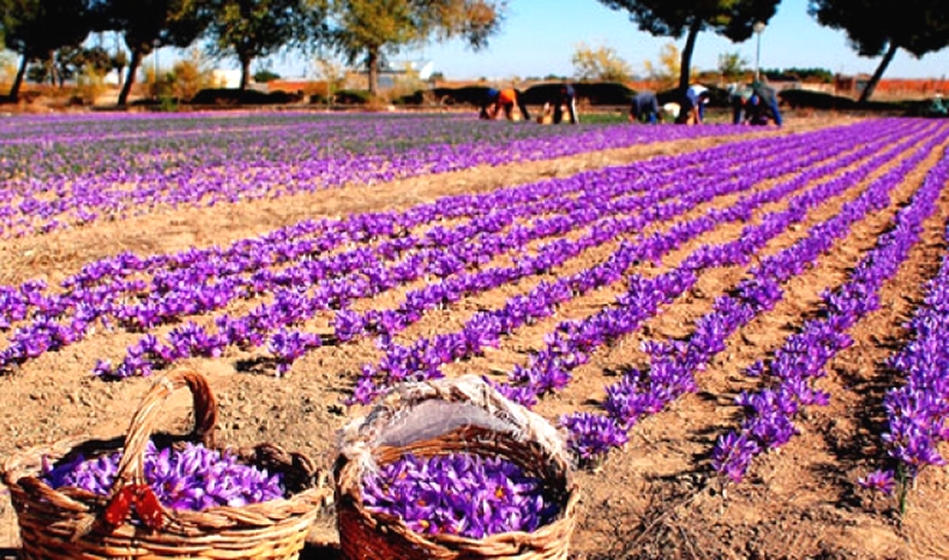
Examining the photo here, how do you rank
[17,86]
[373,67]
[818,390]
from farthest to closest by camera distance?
[373,67]
[17,86]
[818,390]

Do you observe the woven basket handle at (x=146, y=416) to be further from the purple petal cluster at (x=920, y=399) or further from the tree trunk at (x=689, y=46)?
the tree trunk at (x=689, y=46)

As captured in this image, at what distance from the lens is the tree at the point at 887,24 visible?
5944 centimetres

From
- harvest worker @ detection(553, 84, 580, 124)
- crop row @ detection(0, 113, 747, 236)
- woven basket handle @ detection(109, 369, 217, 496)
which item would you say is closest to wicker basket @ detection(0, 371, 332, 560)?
woven basket handle @ detection(109, 369, 217, 496)

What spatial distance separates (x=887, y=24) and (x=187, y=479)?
223ft

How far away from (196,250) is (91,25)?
60727 mm

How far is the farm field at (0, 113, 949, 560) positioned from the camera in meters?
4.11

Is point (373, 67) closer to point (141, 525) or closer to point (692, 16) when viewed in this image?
point (692, 16)

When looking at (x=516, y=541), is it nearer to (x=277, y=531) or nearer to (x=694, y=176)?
(x=277, y=531)

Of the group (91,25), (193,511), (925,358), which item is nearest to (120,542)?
(193,511)

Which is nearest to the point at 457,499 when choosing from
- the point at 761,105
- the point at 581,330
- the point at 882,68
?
the point at 581,330

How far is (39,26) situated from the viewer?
60469 millimetres

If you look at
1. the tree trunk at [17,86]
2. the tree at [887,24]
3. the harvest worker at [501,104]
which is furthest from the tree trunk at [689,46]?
the tree trunk at [17,86]

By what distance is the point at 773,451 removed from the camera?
4543 mm

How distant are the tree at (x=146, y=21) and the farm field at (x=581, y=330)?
51.5m
